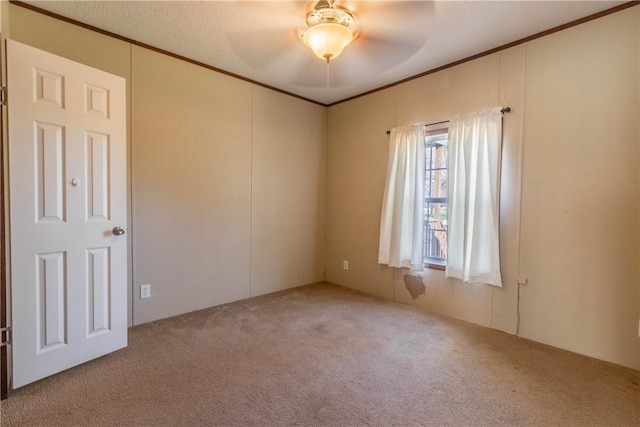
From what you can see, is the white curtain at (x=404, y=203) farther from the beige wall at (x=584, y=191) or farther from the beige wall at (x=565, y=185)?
the beige wall at (x=584, y=191)

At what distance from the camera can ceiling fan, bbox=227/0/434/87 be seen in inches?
84.2

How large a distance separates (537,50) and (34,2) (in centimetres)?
399

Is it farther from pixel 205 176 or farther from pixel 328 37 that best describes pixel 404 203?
pixel 205 176

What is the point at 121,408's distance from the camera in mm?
1697

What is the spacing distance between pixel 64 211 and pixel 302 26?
2.20 metres

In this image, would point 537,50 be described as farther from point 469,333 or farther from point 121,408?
point 121,408

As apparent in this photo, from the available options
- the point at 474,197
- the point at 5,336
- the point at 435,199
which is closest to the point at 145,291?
the point at 5,336

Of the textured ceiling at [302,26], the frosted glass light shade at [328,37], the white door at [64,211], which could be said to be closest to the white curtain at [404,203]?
the textured ceiling at [302,26]

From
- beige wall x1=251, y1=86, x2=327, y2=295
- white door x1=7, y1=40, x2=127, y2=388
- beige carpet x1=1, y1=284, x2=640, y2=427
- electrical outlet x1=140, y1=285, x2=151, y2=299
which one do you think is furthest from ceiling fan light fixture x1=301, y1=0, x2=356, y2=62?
electrical outlet x1=140, y1=285, x2=151, y2=299

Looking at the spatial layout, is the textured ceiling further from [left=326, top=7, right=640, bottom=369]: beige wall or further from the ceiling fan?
[left=326, top=7, right=640, bottom=369]: beige wall

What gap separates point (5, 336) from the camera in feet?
5.85

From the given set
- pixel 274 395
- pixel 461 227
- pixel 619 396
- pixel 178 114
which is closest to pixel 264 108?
pixel 178 114

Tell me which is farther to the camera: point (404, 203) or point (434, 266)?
point (404, 203)

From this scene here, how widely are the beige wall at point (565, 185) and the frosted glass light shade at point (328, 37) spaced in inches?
60.1
